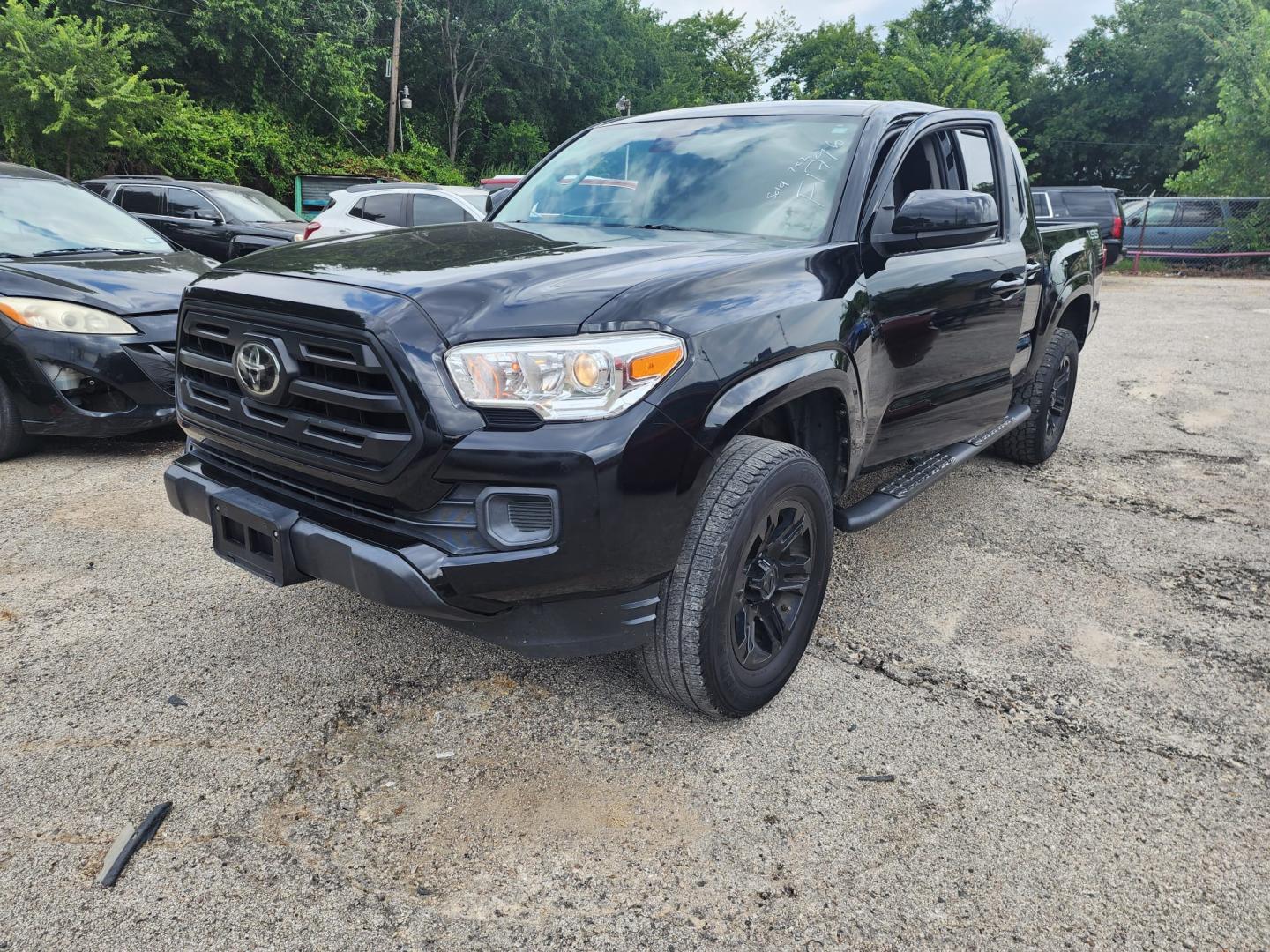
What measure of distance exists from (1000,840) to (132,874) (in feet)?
6.54

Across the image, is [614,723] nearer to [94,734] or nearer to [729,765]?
[729,765]

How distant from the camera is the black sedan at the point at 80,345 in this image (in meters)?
4.58

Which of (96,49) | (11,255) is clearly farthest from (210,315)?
(96,49)

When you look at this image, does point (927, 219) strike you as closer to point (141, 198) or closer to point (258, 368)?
point (258, 368)

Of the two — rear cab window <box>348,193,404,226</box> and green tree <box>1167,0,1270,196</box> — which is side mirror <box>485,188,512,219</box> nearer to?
rear cab window <box>348,193,404,226</box>

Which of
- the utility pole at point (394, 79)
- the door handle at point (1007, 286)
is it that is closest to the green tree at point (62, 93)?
the utility pole at point (394, 79)

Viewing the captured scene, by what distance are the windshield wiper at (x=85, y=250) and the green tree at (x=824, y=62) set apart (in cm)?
4145

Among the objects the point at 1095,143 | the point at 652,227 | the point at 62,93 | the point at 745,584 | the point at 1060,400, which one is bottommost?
the point at 1060,400

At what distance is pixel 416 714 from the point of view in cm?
262

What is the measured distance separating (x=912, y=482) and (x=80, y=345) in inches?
162

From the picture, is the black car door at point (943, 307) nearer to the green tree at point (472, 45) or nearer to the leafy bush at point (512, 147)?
the green tree at point (472, 45)

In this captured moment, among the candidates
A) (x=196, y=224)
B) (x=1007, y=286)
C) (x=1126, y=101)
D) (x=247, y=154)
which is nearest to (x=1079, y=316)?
(x=1007, y=286)

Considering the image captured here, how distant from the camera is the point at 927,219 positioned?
9.50 ft

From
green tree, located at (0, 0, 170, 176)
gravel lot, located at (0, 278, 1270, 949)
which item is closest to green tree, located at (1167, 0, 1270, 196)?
gravel lot, located at (0, 278, 1270, 949)
